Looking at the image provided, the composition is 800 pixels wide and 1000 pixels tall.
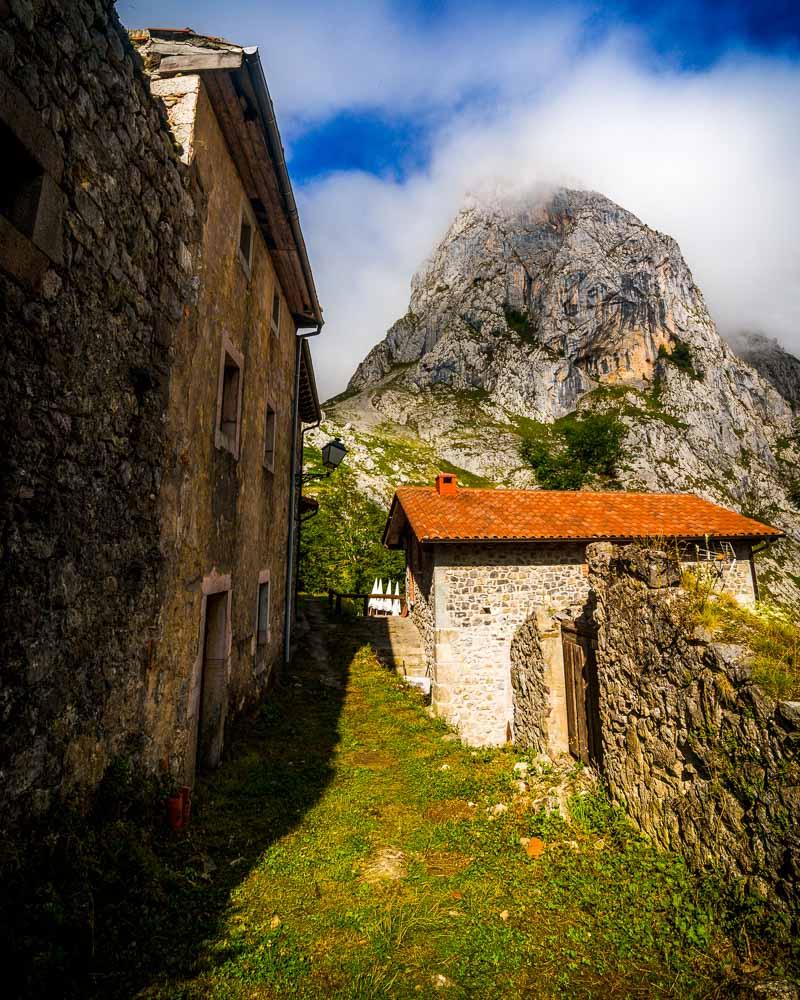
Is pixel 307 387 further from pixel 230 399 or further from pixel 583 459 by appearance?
pixel 583 459

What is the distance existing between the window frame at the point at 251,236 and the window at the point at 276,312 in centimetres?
163

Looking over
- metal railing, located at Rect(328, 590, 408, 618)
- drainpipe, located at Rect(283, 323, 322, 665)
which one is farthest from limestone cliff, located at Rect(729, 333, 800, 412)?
drainpipe, located at Rect(283, 323, 322, 665)

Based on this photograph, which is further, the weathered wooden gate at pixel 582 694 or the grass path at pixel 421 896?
the weathered wooden gate at pixel 582 694

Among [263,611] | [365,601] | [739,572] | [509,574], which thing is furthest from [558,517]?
[365,601]

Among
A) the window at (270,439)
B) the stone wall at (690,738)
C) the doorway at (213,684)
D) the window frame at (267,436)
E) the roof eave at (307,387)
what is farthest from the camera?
the roof eave at (307,387)

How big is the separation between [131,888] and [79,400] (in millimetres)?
3042

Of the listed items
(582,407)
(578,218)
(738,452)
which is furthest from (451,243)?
(738,452)

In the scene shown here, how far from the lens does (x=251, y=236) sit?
7238 mm

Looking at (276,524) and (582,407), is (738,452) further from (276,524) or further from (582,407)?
(276,524)

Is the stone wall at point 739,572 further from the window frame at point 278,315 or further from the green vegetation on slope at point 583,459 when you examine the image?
the green vegetation on slope at point 583,459

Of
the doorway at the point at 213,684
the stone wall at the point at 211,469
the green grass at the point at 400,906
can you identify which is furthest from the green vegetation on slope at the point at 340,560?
the green grass at the point at 400,906

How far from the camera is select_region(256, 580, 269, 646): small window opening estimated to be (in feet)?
28.4

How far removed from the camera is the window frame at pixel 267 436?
8.88 metres

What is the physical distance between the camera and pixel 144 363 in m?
3.97
